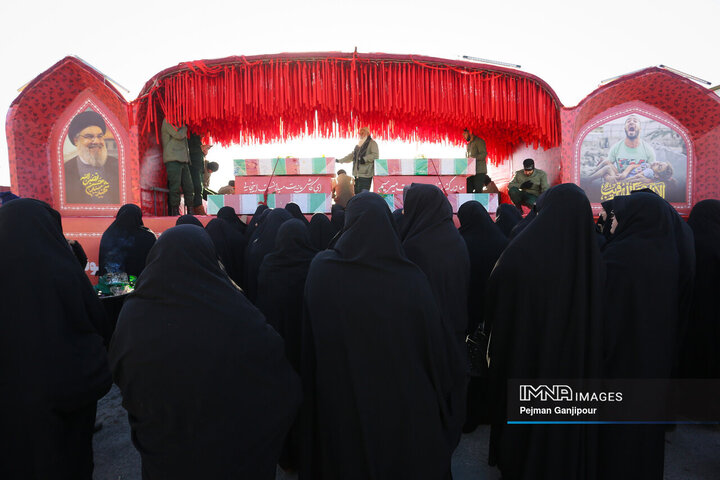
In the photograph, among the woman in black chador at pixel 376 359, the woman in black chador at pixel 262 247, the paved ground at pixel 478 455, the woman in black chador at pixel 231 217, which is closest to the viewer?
the woman in black chador at pixel 376 359

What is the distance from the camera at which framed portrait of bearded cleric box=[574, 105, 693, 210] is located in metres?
5.47

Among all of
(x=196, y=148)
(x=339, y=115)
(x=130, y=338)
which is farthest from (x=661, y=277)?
(x=196, y=148)

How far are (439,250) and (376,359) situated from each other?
3.20 feet

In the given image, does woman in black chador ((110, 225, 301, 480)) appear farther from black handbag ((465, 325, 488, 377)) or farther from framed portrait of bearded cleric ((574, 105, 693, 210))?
framed portrait of bearded cleric ((574, 105, 693, 210))

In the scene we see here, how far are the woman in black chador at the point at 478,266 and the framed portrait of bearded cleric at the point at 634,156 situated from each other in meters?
3.37

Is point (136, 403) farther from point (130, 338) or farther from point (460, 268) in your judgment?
point (460, 268)

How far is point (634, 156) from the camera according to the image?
5.49 meters

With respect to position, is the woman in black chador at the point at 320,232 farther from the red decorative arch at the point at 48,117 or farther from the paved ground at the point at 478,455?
the red decorative arch at the point at 48,117

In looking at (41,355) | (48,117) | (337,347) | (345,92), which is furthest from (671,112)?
(48,117)

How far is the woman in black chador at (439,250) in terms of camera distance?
85.4 inches

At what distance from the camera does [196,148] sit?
6.06 m

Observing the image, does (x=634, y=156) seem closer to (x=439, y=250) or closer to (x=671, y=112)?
(x=671, y=112)

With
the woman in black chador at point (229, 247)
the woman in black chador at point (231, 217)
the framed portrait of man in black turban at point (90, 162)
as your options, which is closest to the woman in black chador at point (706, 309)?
the woman in black chador at point (229, 247)

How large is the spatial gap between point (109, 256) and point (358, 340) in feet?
10.5
